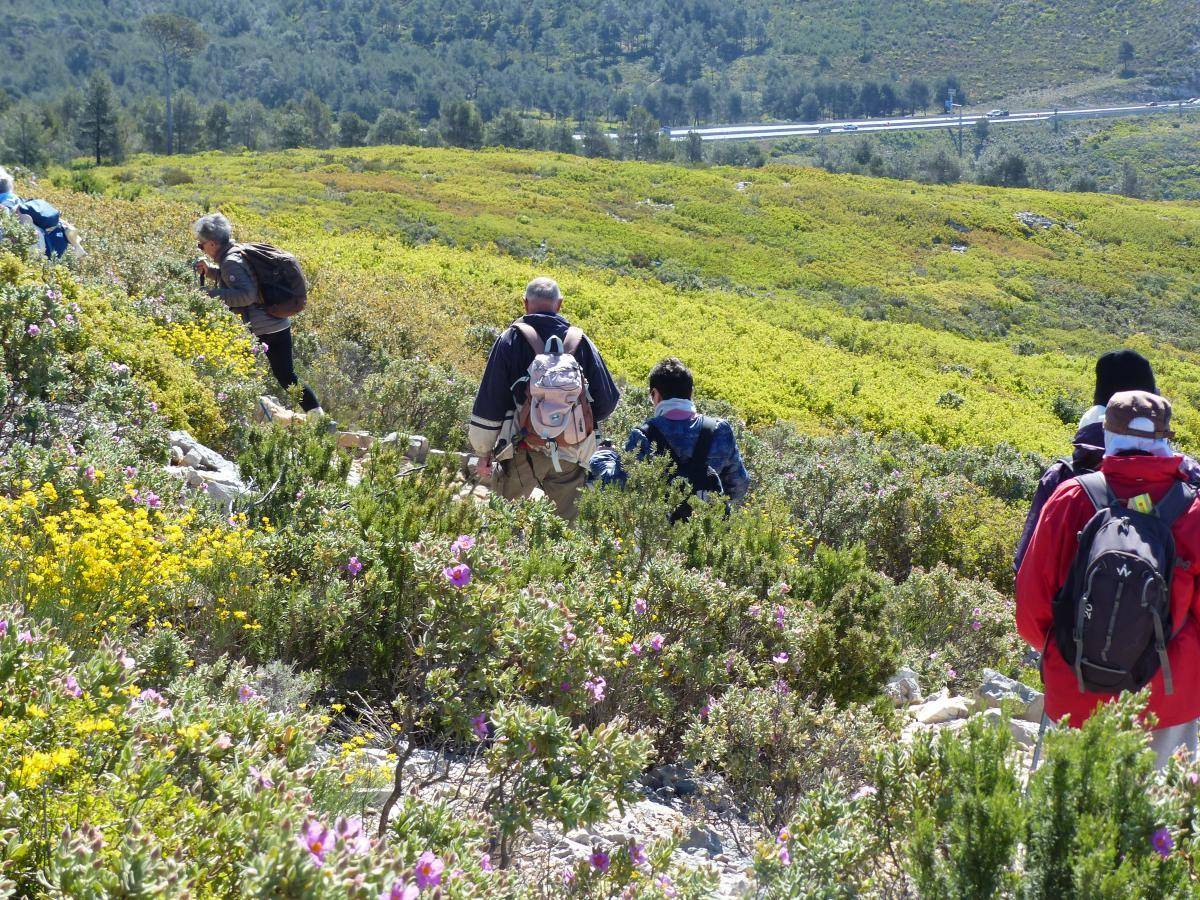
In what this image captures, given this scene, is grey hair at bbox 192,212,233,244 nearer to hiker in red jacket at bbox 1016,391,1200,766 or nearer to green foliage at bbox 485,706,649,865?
green foliage at bbox 485,706,649,865

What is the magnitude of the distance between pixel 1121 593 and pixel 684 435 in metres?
2.45

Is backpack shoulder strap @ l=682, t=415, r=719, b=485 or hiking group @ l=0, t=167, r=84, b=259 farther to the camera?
hiking group @ l=0, t=167, r=84, b=259

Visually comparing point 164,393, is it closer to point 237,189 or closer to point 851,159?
point 237,189

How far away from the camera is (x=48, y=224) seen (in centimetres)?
698

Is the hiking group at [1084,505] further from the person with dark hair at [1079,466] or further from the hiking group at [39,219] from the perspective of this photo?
the hiking group at [39,219]

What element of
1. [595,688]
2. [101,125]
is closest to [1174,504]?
[595,688]

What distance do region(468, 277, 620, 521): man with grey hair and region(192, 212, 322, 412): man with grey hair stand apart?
5.80ft

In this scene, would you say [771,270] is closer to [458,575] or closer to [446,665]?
[446,665]

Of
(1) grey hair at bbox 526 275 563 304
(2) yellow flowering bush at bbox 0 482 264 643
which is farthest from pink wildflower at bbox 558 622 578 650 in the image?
(1) grey hair at bbox 526 275 563 304

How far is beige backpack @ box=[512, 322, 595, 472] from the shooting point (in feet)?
14.9

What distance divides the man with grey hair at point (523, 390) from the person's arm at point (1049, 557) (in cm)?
224

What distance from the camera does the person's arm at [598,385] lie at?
4805mm

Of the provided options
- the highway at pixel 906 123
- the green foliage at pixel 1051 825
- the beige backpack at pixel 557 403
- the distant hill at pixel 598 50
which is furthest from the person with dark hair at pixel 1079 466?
→ the distant hill at pixel 598 50

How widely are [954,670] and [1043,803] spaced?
353 cm
